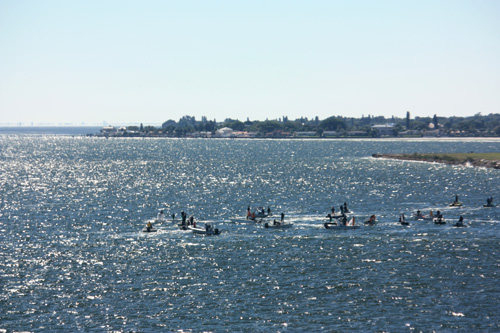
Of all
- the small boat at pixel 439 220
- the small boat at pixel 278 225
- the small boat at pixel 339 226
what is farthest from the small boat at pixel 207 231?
the small boat at pixel 439 220

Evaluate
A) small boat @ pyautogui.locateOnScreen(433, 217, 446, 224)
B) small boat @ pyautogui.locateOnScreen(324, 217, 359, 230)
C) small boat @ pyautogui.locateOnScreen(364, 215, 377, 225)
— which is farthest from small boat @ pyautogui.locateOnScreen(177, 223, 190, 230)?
small boat @ pyautogui.locateOnScreen(433, 217, 446, 224)

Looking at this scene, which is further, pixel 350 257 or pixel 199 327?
pixel 350 257

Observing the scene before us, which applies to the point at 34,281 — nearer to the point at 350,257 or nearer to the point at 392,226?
the point at 350,257

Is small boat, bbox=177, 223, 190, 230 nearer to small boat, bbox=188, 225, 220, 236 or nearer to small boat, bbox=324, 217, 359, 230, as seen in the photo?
small boat, bbox=188, 225, 220, 236

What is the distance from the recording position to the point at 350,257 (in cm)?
6150

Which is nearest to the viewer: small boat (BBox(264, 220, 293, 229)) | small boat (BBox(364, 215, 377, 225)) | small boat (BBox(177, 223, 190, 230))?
small boat (BBox(177, 223, 190, 230))

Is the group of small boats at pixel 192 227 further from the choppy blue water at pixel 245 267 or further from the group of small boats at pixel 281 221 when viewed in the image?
the choppy blue water at pixel 245 267

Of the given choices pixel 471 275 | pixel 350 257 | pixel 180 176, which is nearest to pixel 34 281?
pixel 350 257

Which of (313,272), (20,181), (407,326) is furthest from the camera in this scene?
(20,181)

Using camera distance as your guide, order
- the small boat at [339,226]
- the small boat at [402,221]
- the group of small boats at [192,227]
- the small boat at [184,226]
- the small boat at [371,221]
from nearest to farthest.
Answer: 1. the group of small boats at [192,227]
2. the small boat at [339,226]
3. the small boat at [184,226]
4. the small boat at [402,221]
5. the small boat at [371,221]

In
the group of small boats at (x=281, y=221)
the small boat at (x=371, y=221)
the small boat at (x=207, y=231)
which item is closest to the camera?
the small boat at (x=207, y=231)

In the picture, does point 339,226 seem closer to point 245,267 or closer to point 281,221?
point 281,221

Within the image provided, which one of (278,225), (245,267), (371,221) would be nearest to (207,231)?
(278,225)

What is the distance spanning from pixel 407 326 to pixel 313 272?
49.0ft
